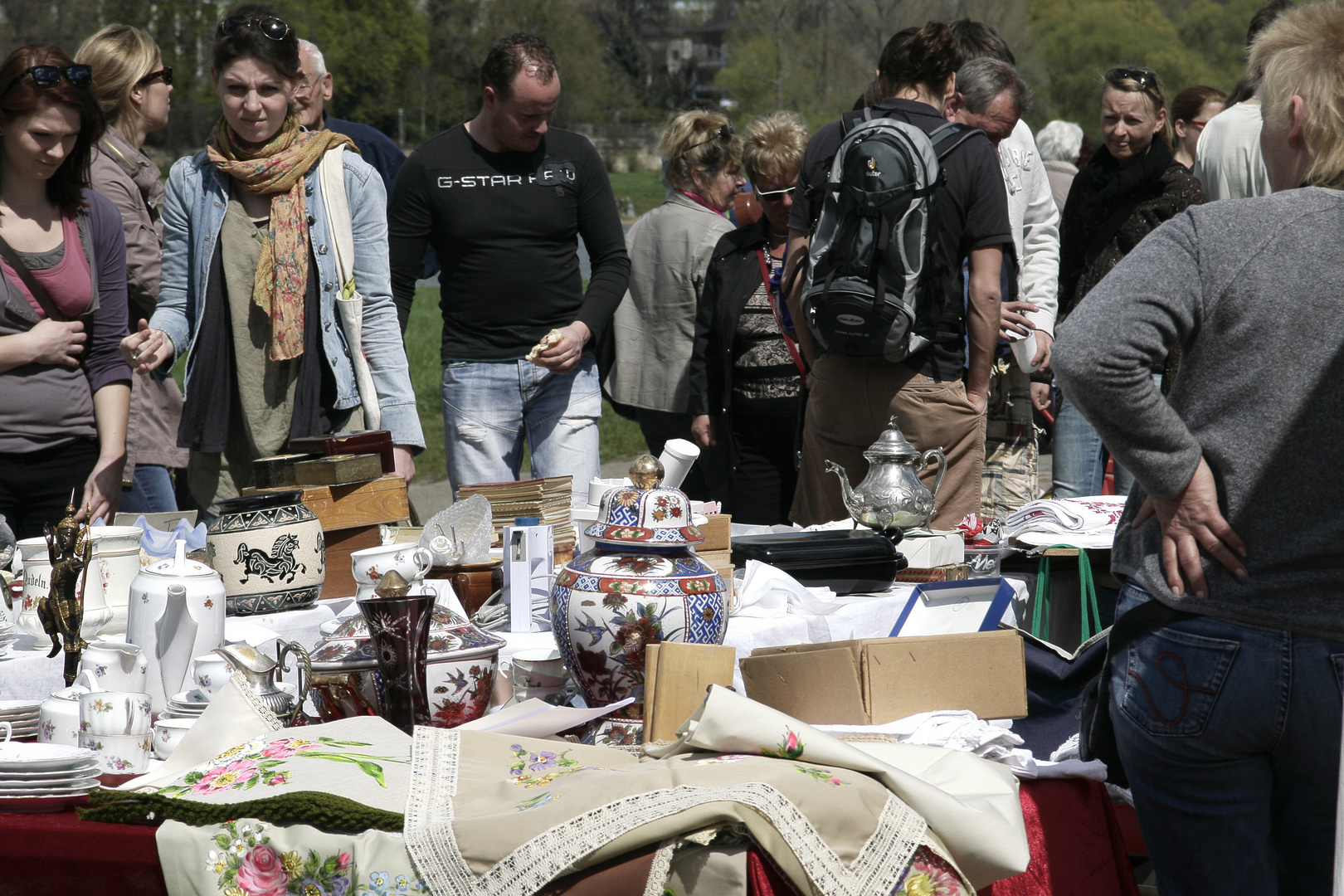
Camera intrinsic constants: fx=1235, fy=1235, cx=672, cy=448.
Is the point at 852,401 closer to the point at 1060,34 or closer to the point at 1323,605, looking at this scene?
the point at 1323,605

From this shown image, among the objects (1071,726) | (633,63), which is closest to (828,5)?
(633,63)

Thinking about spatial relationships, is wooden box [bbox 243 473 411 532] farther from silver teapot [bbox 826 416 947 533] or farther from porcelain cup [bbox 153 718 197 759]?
silver teapot [bbox 826 416 947 533]

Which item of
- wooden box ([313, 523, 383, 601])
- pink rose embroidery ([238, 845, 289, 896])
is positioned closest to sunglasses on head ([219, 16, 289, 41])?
wooden box ([313, 523, 383, 601])

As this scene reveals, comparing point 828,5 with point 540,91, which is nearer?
point 540,91

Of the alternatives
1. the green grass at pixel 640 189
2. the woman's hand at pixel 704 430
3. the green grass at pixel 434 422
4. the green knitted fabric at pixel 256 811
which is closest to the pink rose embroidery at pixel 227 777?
the green knitted fabric at pixel 256 811

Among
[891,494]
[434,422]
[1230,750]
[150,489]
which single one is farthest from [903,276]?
[434,422]

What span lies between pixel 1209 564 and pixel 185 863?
1371 mm

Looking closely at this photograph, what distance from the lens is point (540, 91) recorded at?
12.6 ft

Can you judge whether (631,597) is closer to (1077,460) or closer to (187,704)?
(187,704)

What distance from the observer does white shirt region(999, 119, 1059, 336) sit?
4395 mm

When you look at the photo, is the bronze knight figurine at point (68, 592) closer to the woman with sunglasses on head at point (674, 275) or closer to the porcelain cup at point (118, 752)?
the porcelain cup at point (118, 752)

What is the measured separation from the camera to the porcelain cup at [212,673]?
1.92 metres

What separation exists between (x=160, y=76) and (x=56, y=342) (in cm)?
173

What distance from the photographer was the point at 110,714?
1808mm
